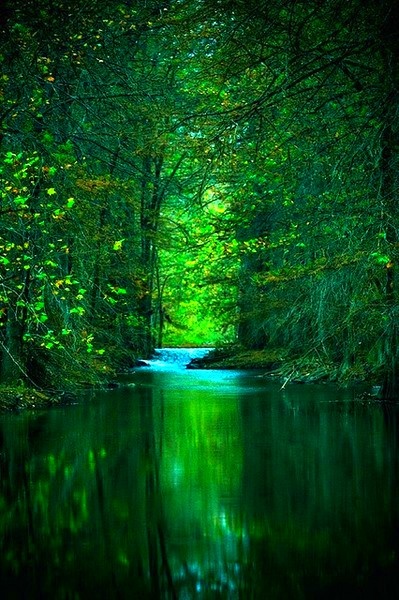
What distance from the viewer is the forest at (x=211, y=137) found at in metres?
7.61

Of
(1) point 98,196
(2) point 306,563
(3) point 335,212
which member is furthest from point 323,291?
(2) point 306,563

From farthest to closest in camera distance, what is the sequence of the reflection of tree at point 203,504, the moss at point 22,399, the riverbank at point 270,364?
1. the riverbank at point 270,364
2. the moss at point 22,399
3. the reflection of tree at point 203,504

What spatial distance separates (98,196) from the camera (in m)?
14.2

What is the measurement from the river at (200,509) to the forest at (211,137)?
1694 millimetres

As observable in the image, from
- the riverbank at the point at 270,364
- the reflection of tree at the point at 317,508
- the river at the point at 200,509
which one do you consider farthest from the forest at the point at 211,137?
the river at the point at 200,509

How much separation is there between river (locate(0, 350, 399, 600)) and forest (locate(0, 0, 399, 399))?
5.56 feet

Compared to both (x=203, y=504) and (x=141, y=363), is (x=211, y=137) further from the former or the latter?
(x=141, y=363)

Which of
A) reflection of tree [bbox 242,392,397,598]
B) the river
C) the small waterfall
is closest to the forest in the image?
reflection of tree [bbox 242,392,397,598]

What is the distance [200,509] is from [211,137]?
386 centimetres

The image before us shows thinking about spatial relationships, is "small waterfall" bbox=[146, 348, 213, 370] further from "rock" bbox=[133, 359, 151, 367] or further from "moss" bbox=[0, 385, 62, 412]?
"moss" bbox=[0, 385, 62, 412]

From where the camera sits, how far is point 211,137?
7.77 meters

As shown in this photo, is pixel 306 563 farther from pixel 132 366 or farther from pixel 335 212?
pixel 132 366

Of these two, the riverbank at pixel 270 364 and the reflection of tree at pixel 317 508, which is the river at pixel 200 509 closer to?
the reflection of tree at pixel 317 508

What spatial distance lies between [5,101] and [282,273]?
604cm
